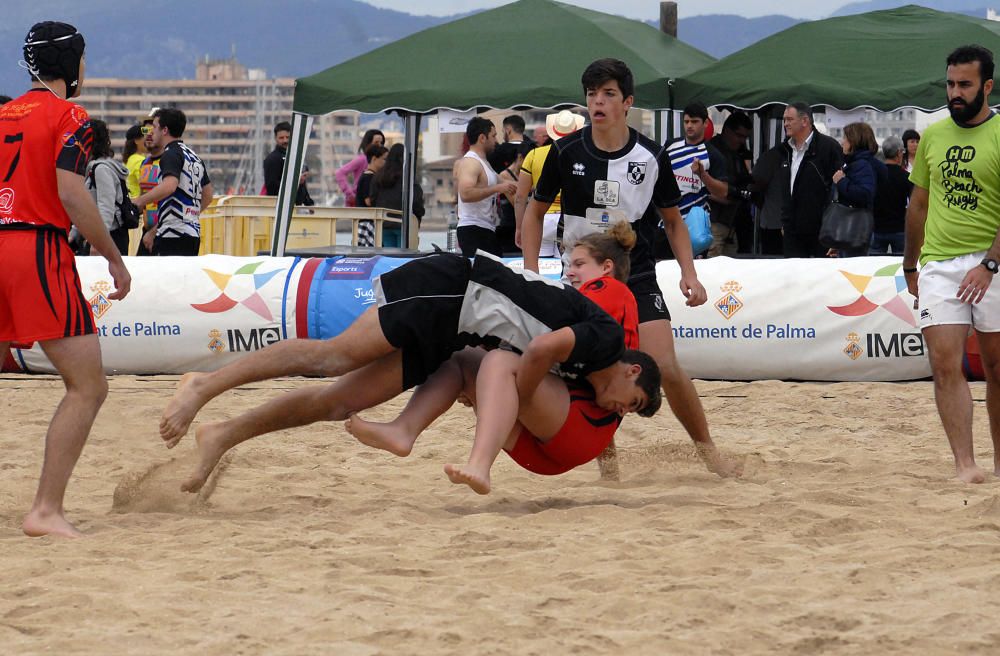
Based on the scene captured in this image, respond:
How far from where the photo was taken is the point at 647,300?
561cm

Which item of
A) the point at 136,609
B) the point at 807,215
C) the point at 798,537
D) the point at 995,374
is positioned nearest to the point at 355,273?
the point at 807,215

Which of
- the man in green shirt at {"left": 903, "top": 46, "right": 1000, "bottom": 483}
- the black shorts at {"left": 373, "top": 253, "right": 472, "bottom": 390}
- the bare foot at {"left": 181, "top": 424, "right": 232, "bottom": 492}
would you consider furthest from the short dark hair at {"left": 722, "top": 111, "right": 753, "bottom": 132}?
the bare foot at {"left": 181, "top": 424, "right": 232, "bottom": 492}

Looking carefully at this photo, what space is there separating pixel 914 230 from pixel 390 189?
10.3 meters

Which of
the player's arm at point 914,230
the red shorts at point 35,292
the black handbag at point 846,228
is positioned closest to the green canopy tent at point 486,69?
the black handbag at point 846,228

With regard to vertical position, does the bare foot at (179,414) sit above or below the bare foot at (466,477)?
above

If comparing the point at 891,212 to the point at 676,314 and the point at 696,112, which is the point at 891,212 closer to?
the point at 696,112

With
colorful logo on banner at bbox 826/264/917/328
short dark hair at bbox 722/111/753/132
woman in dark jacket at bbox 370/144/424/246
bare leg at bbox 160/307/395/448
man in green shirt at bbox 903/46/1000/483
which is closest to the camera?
bare leg at bbox 160/307/395/448

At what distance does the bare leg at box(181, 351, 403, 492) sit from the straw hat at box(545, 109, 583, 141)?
6.58m

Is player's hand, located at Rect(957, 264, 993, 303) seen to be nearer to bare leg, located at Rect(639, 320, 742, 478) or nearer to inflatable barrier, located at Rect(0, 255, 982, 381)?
bare leg, located at Rect(639, 320, 742, 478)

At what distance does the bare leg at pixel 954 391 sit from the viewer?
5.61 meters

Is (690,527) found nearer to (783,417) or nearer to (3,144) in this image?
(3,144)

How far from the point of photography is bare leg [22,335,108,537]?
440 centimetres

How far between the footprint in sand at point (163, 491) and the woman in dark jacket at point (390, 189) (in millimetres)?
10222

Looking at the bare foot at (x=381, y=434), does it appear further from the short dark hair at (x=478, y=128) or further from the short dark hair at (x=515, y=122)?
the short dark hair at (x=515, y=122)
